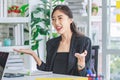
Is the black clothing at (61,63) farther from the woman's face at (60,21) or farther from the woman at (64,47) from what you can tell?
the woman's face at (60,21)

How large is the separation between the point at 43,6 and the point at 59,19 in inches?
87.9

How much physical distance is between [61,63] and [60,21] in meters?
0.30

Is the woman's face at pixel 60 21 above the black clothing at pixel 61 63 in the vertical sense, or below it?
above

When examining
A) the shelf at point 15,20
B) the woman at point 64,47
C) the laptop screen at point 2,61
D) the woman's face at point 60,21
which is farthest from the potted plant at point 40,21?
the laptop screen at point 2,61

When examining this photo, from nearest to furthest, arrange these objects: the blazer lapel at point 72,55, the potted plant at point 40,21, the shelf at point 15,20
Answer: the blazer lapel at point 72,55
the shelf at point 15,20
the potted plant at point 40,21

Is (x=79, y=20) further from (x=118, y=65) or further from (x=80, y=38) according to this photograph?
(x=80, y=38)

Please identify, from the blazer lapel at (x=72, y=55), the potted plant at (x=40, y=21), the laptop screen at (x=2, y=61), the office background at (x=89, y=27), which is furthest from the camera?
the potted plant at (x=40, y=21)

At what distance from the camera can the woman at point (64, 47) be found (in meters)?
1.77

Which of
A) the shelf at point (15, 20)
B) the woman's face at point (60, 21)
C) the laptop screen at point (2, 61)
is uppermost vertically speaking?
the shelf at point (15, 20)

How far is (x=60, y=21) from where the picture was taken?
1766 mm

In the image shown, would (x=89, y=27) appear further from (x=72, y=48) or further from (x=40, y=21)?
(x=72, y=48)

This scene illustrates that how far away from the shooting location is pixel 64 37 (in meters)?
1.90

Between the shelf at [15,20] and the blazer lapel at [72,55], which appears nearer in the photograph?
the blazer lapel at [72,55]

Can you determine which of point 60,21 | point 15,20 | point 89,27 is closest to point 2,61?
point 60,21
